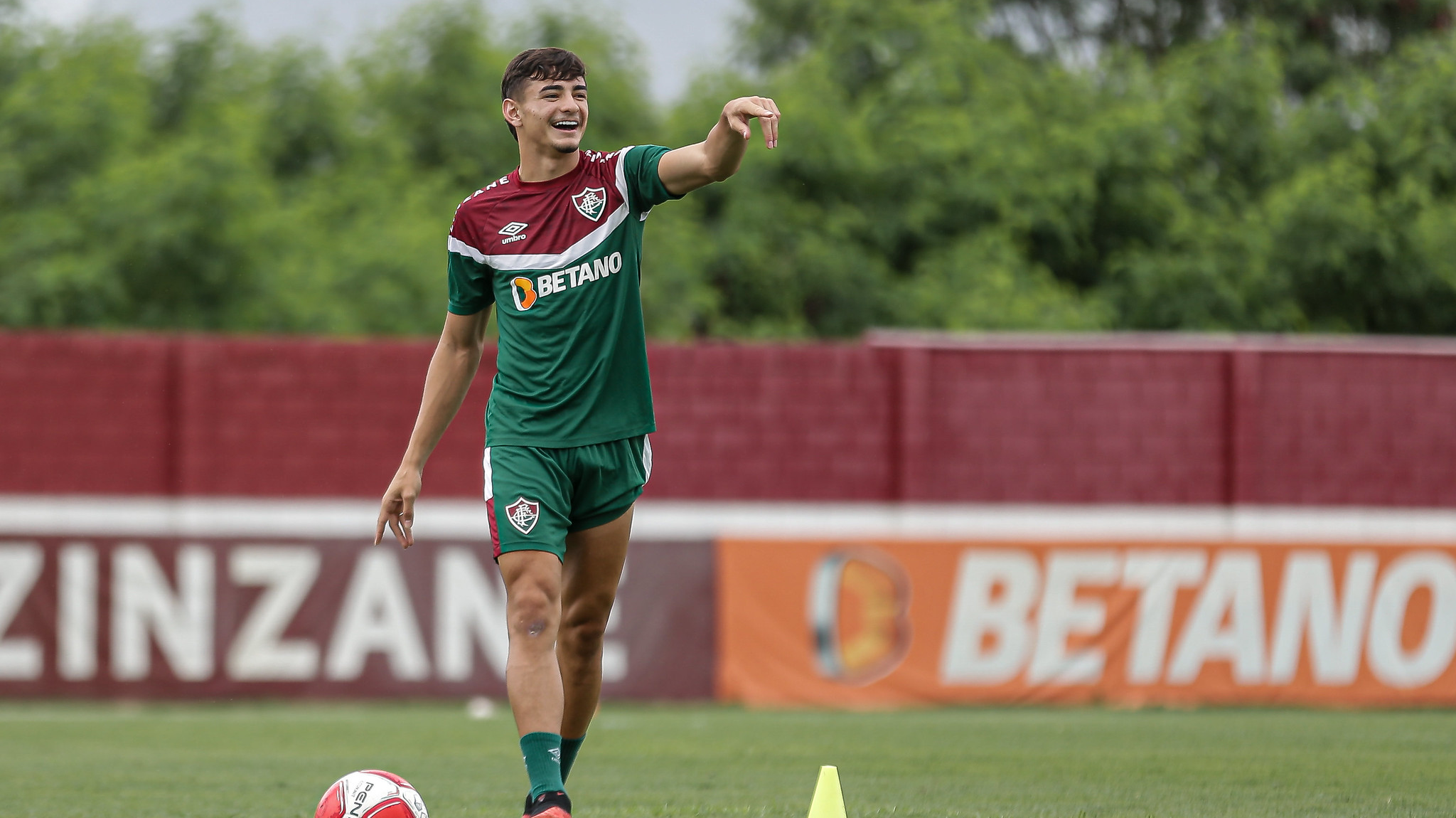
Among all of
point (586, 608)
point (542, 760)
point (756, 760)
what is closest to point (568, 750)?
point (586, 608)

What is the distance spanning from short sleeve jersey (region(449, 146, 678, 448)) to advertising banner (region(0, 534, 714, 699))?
25.4ft

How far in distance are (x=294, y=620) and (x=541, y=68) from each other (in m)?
8.51

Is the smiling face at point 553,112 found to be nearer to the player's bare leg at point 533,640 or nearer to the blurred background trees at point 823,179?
the player's bare leg at point 533,640

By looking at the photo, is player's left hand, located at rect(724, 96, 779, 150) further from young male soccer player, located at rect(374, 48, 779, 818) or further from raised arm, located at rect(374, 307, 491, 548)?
raised arm, located at rect(374, 307, 491, 548)

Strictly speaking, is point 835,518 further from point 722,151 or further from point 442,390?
point 722,151

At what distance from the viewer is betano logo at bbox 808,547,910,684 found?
41.1ft

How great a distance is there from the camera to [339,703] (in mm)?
12773

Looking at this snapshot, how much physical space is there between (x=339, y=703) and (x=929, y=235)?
1236 centimetres

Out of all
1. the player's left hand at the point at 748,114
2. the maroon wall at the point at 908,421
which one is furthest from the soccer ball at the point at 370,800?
the maroon wall at the point at 908,421

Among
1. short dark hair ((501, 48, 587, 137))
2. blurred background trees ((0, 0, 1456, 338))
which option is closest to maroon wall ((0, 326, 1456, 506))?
blurred background trees ((0, 0, 1456, 338))

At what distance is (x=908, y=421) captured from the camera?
14.0 metres

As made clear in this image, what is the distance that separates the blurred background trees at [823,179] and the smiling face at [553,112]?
47.9ft

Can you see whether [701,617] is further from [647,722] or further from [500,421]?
[500,421]

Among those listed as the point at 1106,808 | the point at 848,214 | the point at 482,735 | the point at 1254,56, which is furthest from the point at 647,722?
the point at 1254,56
